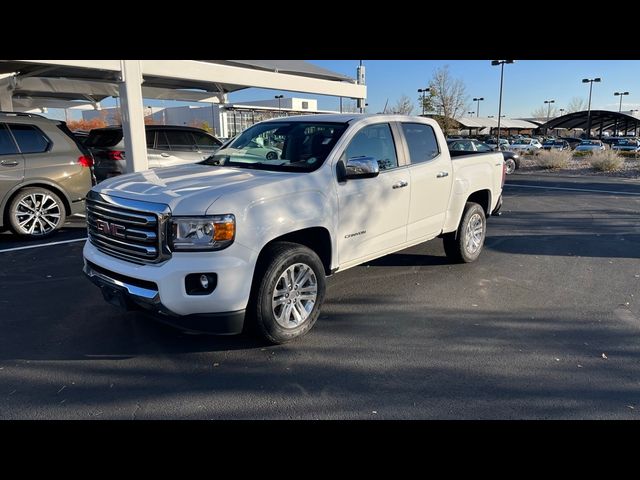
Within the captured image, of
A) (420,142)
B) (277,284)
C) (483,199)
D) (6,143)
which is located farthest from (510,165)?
(277,284)

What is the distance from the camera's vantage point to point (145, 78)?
13875mm

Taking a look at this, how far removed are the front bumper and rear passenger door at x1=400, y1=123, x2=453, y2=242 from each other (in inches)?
96.0

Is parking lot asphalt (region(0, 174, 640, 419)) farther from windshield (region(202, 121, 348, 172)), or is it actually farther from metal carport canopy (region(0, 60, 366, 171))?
metal carport canopy (region(0, 60, 366, 171))

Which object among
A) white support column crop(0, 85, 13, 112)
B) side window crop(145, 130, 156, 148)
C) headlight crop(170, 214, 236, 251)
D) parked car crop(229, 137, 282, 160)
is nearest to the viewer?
headlight crop(170, 214, 236, 251)

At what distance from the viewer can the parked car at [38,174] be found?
7.04 m

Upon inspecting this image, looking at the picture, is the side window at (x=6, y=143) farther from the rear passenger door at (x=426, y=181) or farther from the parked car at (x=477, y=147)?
the parked car at (x=477, y=147)

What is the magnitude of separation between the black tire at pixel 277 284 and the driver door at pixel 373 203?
435 mm

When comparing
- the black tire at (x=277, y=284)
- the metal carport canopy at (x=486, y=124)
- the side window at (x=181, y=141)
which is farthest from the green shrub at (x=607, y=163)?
the metal carport canopy at (x=486, y=124)

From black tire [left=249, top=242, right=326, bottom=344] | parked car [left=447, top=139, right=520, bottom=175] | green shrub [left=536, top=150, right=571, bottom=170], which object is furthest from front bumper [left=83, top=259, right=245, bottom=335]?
green shrub [left=536, top=150, right=571, bottom=170]

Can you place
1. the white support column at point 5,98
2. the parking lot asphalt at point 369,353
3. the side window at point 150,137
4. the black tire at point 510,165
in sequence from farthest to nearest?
1. the black tire at point 510,165
2. the white support column at point 5,98
3. the side window at point 150,137
4. the parking lot asphalt at point 369,353

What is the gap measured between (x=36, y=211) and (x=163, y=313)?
17.4ft

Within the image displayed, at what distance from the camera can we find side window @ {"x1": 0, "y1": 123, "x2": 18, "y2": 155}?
278 inches

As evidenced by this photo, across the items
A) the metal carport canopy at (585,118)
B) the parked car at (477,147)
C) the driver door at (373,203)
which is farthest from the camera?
the metal carport canopy at (585,118)
